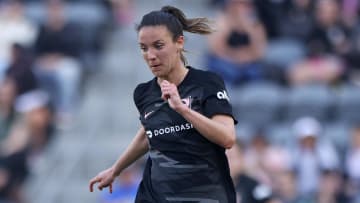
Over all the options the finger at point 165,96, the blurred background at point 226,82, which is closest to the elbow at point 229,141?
the finger at point 165,96

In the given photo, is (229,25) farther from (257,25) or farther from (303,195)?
(303,195)

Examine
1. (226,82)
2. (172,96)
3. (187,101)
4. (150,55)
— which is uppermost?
(150,55)

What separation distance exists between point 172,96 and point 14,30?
8.62 metres

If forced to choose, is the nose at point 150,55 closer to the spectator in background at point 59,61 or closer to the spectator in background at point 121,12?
the spectator in background at point 59,61

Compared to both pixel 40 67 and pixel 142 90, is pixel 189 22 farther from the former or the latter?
pixel 40 67

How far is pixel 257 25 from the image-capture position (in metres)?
13.6

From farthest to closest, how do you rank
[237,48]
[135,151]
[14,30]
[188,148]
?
1. [14,30]
2. [237,48]
3. [135,151]
4. [188,148]

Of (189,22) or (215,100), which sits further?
(189,22)

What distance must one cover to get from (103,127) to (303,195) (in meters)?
3.01

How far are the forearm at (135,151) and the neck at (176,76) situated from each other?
471 mm

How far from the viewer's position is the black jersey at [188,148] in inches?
251

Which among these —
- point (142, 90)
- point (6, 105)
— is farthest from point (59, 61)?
point (142, 90)

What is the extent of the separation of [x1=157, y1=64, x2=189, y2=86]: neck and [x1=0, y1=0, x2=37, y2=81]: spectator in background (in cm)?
789

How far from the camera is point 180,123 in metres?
6.39
